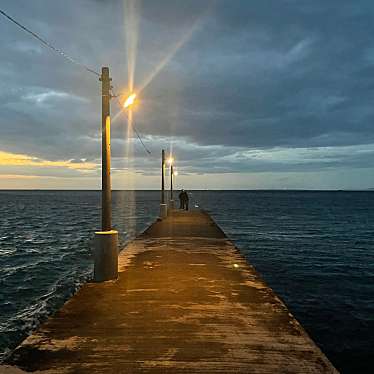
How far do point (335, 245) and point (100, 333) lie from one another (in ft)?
95.9

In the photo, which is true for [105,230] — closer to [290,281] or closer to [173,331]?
[173,331]

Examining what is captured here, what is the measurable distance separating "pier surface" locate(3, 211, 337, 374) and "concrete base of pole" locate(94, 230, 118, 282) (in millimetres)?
275

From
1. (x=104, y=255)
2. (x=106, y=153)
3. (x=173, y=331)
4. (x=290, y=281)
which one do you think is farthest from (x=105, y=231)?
(x=290, y=281)

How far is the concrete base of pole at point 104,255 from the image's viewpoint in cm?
938

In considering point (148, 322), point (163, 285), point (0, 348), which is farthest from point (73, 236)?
point (148, 322)

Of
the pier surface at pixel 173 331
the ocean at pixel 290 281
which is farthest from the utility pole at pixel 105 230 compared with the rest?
the ocean at pixel 290 281

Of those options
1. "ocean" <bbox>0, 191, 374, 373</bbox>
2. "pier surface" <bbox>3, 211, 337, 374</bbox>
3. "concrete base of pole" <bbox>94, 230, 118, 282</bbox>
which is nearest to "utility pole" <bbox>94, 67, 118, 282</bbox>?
"concrete base of pole" <bbox>94, 230, 118, 282</bbox>

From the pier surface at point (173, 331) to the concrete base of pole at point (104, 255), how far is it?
0.90 feet

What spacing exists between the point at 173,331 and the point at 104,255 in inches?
148

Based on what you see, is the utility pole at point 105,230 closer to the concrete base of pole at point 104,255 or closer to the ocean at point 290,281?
the concrete base of pole at point 104,255

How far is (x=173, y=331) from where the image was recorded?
20.2 ft

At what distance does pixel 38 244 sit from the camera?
3133 centimetres

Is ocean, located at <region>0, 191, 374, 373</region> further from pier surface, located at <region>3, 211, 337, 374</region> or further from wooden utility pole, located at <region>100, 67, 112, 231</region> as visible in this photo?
wooden utility pole, located at <region>100, 67, 112, 231</region>

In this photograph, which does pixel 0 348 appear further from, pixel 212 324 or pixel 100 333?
pixel 212 324
